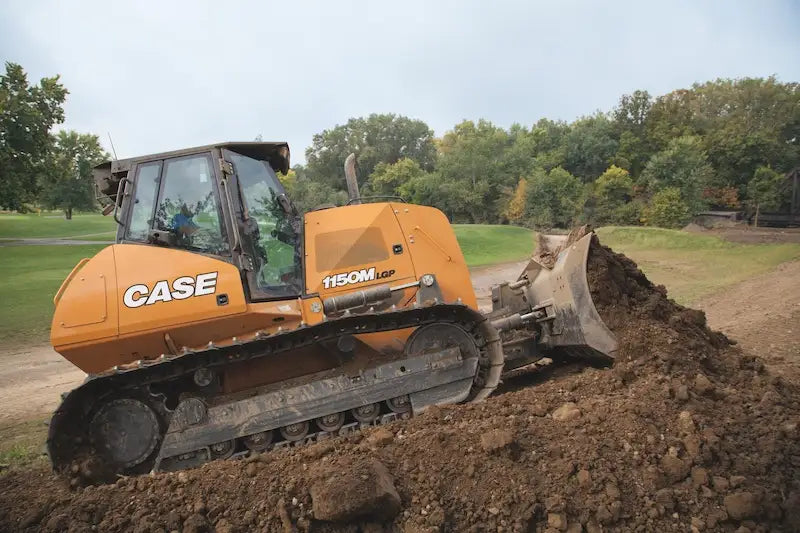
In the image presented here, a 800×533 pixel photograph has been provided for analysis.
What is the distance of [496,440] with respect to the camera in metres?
3.55

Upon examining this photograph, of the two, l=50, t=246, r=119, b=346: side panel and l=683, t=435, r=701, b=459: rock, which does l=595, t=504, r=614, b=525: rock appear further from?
l=50, t=246, r=119, b=346: side panel

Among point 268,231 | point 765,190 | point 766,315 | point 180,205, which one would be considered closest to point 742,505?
point 268,231

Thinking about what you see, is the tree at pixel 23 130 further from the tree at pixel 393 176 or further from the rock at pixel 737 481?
the tree at pixel 393 176

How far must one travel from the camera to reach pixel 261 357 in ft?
16.1

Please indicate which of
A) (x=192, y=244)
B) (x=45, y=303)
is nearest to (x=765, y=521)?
(x=192, y=244)

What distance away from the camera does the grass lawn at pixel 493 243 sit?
3106 cm

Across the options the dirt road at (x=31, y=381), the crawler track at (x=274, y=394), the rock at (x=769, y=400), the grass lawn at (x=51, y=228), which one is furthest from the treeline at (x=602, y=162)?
the rock at (x=769, y=400)

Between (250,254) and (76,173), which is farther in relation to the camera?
(76,173)

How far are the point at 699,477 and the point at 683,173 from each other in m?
52.5

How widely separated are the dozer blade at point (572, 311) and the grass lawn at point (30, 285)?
46.0 feet

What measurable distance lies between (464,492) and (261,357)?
2.33 metres

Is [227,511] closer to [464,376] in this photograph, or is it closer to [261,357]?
[261,357]

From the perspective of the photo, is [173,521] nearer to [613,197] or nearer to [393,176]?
[393,176]

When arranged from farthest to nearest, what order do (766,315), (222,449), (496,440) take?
(766,315)
(222,449)
(496,440)
